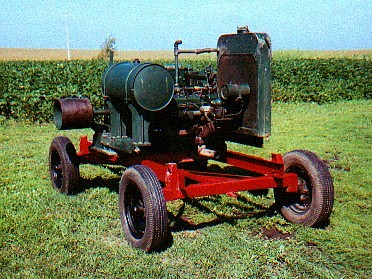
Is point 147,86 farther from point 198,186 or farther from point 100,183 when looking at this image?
point 100,183

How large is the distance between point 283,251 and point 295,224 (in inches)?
28.9

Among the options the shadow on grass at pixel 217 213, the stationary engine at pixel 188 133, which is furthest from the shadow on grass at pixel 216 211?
the stationary engine at pixel 188 133

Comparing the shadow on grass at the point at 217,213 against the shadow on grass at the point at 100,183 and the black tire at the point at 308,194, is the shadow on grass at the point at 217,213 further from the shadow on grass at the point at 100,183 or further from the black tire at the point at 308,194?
the shadow on grass at the point at 100,183

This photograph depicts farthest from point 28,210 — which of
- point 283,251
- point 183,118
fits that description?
point 283,251

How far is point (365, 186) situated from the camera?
6.18 m

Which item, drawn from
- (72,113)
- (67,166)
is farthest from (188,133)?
(67,166)

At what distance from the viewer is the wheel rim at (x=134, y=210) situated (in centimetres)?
423

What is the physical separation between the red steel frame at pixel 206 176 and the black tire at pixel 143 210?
21 centimetres

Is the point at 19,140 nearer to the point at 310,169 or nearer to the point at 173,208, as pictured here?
the point at 173,208

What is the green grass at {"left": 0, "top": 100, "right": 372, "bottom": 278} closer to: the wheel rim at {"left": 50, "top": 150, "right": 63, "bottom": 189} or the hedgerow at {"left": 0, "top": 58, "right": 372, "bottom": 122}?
the wheel rim at {"left": 50, "top": 150, "right": 63, "bottom": 189}

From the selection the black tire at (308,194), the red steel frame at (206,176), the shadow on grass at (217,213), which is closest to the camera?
the red steel frame at (206,176)

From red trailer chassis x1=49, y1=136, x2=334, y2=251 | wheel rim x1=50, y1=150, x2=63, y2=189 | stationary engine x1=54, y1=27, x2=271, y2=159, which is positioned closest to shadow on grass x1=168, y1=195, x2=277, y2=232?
red trailer chassis x1=49, y1=136, x2=334, y2=251

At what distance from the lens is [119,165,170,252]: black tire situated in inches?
151

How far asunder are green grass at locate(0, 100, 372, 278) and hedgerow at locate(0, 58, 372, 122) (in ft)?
13.6
